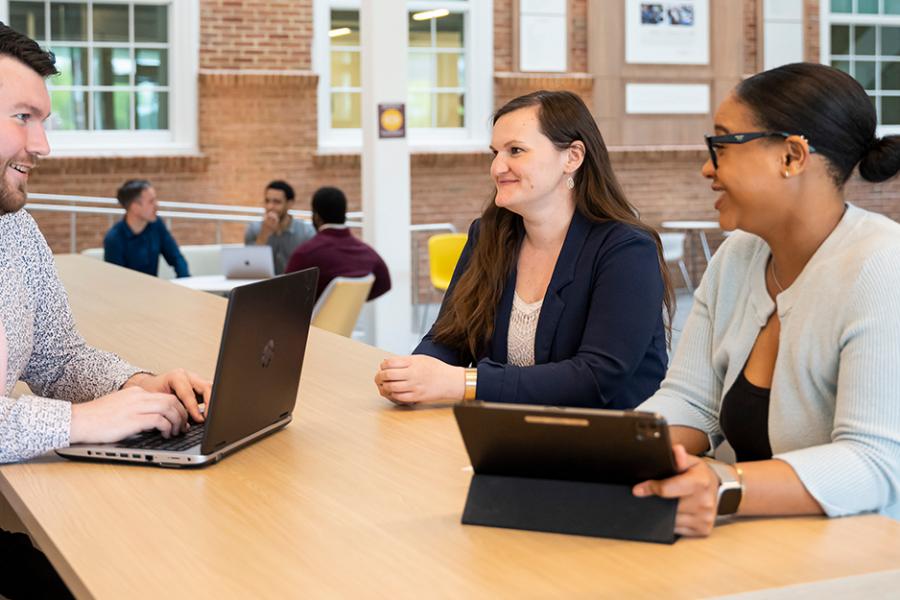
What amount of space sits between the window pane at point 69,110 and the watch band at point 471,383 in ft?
26.7

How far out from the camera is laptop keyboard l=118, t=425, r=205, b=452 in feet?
6.65

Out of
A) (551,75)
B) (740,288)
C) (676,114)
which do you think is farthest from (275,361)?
(676,114)

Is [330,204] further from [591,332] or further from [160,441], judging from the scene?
[160,441]

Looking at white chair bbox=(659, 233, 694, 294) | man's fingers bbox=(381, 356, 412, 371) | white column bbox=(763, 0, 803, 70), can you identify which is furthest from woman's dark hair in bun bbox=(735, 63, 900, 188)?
white column bbox=(763, 0, 803, 70)

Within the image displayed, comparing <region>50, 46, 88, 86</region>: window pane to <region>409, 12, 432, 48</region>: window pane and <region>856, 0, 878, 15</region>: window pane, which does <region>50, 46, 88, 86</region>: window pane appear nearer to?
<region>409, 12, 432, 48</region>: window pane

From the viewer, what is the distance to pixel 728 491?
1.59 m

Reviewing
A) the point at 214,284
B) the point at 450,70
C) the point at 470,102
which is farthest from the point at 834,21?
the point at 214,284

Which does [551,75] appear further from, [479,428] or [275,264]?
[479,428]

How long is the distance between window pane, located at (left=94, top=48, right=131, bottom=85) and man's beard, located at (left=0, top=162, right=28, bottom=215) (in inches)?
316

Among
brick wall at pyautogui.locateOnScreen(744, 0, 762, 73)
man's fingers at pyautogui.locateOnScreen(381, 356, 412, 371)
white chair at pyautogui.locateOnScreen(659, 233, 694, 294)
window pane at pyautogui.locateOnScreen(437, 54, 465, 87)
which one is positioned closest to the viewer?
man's fingers at pyautogui.locateOnScreen(381, 356, 412, 371)

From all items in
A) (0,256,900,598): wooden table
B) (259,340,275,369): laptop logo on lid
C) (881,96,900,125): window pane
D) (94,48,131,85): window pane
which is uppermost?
(94,48,131,85): window pane

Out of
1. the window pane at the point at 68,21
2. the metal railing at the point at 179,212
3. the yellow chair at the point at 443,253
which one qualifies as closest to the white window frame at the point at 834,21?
the metal railing at the point at 179,212

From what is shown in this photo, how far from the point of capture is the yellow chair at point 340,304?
543 cm

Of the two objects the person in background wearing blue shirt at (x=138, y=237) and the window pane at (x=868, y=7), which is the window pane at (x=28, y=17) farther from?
the window pane at (x=868, y=7)
